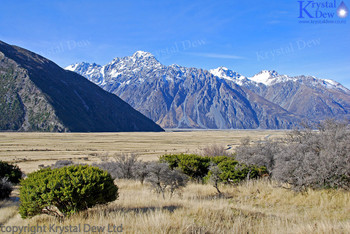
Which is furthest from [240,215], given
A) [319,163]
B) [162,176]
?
[162,176]

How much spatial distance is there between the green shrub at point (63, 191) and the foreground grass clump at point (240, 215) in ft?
1.07

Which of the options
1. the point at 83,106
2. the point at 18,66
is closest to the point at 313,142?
the point at 83,106

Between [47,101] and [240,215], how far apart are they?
16064 cm

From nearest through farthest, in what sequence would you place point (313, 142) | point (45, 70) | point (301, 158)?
point (301, 158), point (313, 142), point (45, 70)

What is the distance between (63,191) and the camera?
6.16 m

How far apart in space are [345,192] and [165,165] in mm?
6739

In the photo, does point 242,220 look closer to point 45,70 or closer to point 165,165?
point 165,165

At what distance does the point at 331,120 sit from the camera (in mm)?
12312

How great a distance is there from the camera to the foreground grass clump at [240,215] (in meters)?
5.39

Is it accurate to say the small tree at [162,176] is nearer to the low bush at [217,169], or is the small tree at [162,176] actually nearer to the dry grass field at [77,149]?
the low bush at [217,169]

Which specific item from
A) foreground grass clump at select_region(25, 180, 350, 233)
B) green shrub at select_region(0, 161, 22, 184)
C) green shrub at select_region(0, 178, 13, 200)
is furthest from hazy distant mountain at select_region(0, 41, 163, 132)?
foreground grass clump at select_region(25, 180, 350, 233)

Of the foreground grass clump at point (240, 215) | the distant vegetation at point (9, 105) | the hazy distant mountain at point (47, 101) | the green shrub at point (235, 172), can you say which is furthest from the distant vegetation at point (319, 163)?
the distant vegetation at point (9, 105)

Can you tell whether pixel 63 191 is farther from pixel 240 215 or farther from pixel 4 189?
pixel 4 189

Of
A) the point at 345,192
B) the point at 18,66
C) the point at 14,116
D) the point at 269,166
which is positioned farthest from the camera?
the point at 18,66
